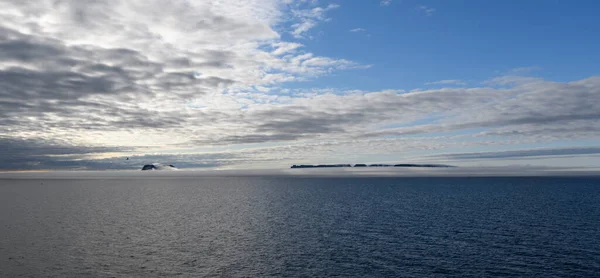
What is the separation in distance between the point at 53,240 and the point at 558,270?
6918 cm

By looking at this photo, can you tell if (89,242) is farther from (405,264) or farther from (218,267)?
(405,264)

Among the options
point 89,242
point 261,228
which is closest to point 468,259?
point 261,228

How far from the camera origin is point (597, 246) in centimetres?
5828

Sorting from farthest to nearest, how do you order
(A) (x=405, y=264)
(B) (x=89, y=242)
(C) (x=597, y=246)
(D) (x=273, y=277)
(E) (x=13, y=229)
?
(E) (x=13, y=229) < (B) (x=89, y=242) < (C) (x=597, y=246) < (A) (x=405, y=264) < (D) (x=273, y=277)

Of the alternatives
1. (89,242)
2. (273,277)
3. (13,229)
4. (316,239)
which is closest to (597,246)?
(316,239)

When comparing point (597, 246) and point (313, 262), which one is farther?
point (597, 246)

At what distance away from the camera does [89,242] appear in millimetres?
65000

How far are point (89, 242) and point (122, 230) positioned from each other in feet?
45.1

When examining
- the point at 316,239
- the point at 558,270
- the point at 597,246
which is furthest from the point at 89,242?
the point at 597,246

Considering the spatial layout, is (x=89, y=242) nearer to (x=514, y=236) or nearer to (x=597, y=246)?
(x=514, y=236)

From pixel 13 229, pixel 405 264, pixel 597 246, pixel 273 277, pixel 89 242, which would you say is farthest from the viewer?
pixel 13 229

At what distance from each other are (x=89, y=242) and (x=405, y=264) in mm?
47152

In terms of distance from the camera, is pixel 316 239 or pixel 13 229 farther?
pixel 13 229

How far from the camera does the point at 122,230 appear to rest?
78.7m
